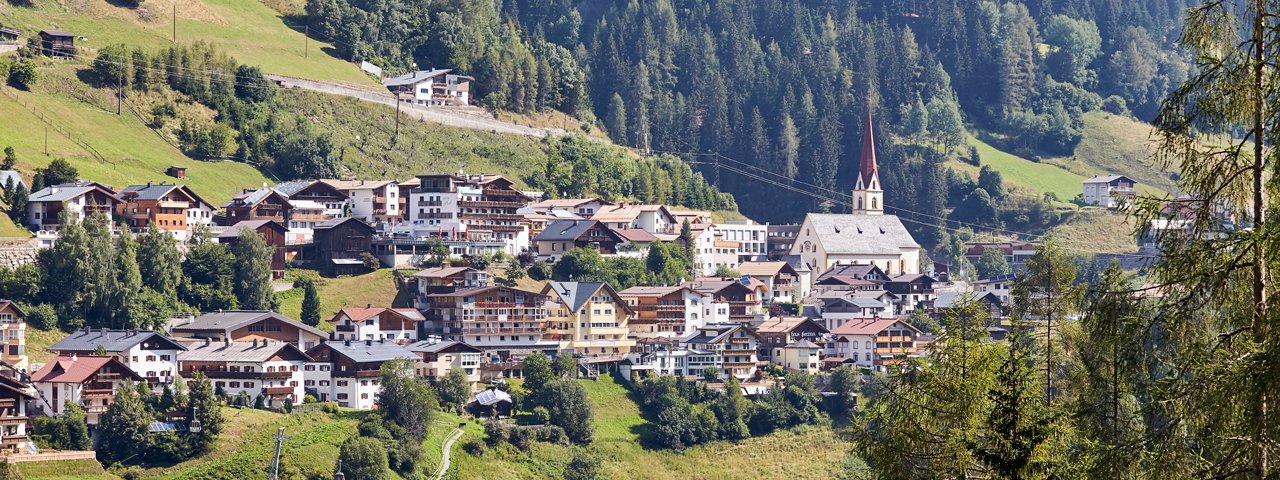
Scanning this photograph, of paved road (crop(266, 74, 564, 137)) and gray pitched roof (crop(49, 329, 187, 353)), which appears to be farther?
paved road (crop(266, 74, 564, 137))

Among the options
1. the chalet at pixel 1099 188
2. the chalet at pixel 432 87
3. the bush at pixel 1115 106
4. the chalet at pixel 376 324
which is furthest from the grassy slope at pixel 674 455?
the bush at pixel 1115 106

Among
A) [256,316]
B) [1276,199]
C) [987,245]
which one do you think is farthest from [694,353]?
[1276,199]

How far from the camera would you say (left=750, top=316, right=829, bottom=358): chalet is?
294 feet

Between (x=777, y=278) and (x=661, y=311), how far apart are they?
1583 centimetres

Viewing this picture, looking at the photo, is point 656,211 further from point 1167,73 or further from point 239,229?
point 1167,73

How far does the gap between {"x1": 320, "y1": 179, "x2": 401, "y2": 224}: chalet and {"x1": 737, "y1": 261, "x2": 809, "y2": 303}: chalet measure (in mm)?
23794

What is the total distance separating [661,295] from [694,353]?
6.65m

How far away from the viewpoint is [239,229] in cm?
8588

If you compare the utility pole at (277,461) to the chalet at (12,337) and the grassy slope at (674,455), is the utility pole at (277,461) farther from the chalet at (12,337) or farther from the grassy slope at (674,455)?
the chalet at (12,337)

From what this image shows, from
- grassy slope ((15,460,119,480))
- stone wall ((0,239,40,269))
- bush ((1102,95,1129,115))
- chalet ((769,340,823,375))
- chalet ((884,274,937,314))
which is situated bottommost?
grassy slope ((15,460,119,480))

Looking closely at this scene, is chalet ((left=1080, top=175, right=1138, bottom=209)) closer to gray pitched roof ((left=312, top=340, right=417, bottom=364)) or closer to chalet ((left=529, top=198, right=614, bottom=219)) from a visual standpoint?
chalet ((left=529, top=198, right=614, bottom=219))

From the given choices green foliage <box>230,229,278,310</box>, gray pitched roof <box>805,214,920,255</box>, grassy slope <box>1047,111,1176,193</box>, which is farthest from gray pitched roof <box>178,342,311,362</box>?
grassy slope <box>1047,111,1176,193</box>

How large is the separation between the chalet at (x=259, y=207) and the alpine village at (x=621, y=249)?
0.66ft

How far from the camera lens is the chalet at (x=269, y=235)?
281ft
